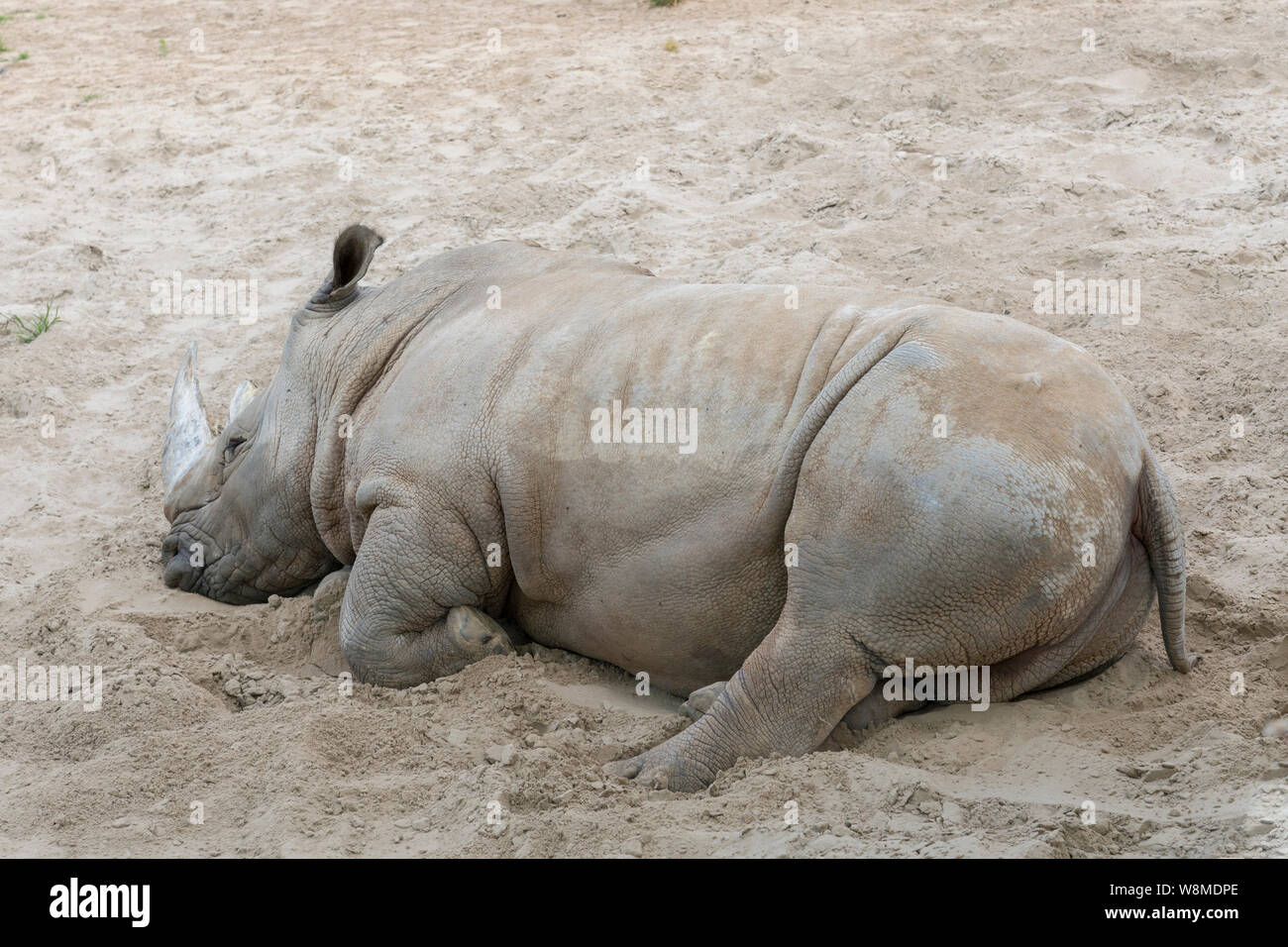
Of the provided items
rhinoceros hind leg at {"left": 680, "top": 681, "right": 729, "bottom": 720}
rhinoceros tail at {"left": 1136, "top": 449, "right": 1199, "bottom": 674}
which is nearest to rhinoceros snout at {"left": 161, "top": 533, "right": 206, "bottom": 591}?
rhinoceros hind leg at {"left": 680, "top": 681, "right": 729, "bottom": 720}

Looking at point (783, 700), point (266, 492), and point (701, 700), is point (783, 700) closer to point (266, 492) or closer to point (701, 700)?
point (701, 700)

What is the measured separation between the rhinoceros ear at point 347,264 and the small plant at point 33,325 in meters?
2.68

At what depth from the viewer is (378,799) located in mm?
3762

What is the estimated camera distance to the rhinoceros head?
16.7ft

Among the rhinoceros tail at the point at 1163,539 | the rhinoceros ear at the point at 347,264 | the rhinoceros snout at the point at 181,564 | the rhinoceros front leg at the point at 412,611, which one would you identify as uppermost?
the rhinoceros ear at the point at 347,264

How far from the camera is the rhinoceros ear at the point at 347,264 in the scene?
511 centimetres

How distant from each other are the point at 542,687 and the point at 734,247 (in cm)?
326

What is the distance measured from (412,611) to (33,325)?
12.7ft

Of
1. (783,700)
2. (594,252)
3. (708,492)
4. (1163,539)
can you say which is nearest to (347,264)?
(708,492)

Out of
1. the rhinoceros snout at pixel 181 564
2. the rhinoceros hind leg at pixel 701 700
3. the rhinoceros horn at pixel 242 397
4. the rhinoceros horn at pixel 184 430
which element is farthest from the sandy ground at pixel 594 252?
Answer: the rhinoceros horn at pixel 242 397

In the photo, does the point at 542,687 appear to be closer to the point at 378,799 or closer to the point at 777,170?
the point at 378,799

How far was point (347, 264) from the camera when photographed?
17.1 ft

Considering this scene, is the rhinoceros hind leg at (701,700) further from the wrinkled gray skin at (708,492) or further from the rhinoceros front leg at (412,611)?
the rhinoceros front leg at (412,611)

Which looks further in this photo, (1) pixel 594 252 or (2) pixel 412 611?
(1) pixel 594 252
